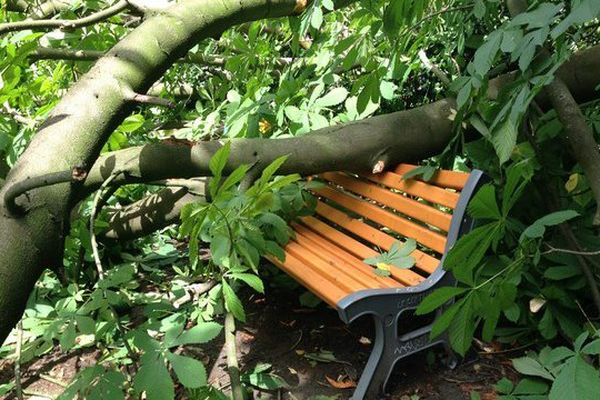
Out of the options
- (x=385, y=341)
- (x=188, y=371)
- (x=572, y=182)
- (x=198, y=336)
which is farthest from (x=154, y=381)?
(x=572, y=182)

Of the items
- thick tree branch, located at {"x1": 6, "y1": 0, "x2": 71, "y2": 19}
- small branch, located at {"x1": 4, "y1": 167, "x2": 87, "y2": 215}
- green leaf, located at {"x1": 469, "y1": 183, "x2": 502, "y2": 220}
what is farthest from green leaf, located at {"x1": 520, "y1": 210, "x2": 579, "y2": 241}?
Result: thick tree branch, located at {"x1": 6, "y1": 0, "x2": 71, "y2": 19}

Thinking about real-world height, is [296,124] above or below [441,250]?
above

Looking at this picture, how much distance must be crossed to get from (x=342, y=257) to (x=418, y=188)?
0.48 metres

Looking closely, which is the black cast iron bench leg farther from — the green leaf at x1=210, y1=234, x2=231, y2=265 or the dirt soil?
the green leaf at x1=210, y1=234, x2=231, y2=265

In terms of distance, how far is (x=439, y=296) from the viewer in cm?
110

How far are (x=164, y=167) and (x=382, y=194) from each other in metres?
1.12

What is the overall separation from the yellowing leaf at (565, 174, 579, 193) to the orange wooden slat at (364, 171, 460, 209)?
0.45m

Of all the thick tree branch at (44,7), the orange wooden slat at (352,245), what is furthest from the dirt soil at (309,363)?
the thick tree branch at (44,7)

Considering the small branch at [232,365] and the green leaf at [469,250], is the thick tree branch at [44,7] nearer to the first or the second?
the small branch at [232,365]

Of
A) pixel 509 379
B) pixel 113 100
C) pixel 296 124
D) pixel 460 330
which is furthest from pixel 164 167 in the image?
pixel 509 379

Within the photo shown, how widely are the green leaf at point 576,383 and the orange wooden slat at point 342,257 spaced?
1.18 meters

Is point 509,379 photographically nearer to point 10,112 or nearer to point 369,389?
point 369,389

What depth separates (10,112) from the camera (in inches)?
96.0

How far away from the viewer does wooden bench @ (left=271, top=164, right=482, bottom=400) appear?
189cm
